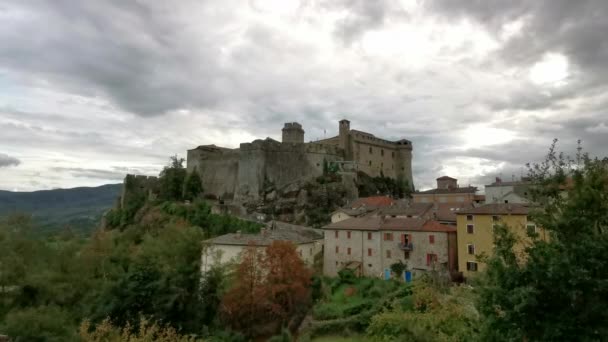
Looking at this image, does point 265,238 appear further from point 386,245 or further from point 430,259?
point 430,259

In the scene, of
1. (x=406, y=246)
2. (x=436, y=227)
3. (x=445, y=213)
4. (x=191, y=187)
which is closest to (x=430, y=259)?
(x=406, y=246)

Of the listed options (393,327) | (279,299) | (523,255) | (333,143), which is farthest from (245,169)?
(523,255)

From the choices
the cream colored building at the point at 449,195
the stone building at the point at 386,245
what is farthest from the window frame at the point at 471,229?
the cream colored building at the point at 449,195

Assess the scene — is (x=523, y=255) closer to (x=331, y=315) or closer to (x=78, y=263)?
(x=331, y=315)

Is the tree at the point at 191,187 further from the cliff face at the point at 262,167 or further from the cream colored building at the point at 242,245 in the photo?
the cream colored building at the point at 242,245

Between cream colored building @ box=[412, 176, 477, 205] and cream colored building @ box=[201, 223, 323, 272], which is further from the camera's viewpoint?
cream colored building @ box=[412, 176, 477, 205]

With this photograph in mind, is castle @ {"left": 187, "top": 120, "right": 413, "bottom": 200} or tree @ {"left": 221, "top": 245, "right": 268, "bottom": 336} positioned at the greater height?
castle @ {"left": 187, "top": 120, "right": 413, "bottom": 200}

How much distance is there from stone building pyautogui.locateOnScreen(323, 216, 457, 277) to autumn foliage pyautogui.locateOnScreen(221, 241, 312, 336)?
28.4ft

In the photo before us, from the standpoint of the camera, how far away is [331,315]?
28.8 m

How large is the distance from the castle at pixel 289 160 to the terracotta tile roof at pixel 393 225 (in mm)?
23520

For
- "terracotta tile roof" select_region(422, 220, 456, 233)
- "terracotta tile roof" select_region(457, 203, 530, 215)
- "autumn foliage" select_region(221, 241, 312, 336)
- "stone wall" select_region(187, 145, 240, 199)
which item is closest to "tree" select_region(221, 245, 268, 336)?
"autumn foliage" select_region(221, 241, 312, 336)

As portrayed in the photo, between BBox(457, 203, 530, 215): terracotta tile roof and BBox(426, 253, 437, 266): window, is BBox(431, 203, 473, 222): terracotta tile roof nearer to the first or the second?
BBox(457, 203, 530, 215): terracotta tile roof

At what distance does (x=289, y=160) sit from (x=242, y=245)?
32936 mm

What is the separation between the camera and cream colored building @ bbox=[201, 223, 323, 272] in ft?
110
